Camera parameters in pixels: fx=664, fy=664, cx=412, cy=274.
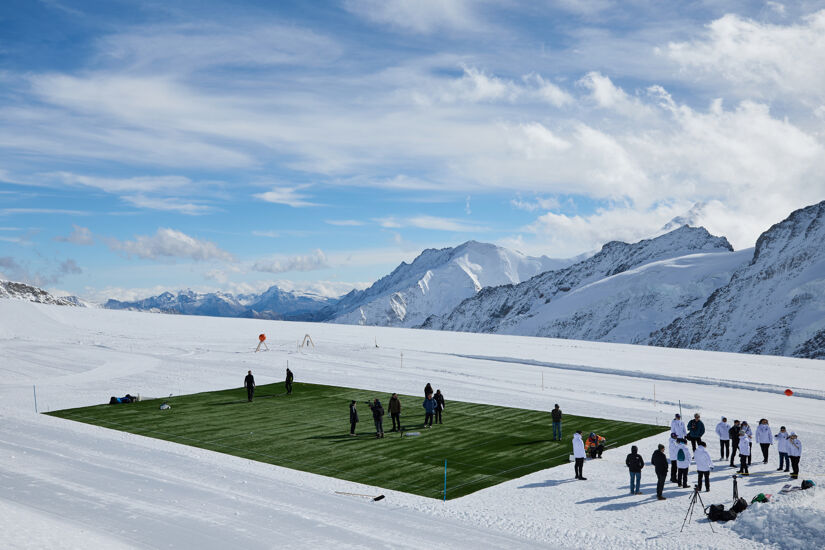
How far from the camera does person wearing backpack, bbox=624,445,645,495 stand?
20781mm

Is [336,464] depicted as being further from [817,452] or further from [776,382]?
[776,382]

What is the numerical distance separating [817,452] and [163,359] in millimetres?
48136

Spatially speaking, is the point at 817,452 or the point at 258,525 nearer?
the point at 258,525

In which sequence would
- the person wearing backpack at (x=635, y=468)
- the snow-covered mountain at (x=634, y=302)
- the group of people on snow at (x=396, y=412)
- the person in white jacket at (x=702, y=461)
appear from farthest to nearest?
the snow-covered mountain at (x=634, y=302) < the group of people on snow at (x=396, y=412) < the person in white jacket at (x=702, y=461) < the person wearing backpack at (x=635, y=468)

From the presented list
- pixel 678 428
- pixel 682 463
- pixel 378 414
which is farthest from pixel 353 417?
pixel 682 463

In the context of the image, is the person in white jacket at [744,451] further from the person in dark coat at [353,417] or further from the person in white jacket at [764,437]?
the person in dark coat at [353,417]

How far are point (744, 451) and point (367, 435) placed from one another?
1509cm

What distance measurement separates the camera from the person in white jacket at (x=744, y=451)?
23000 mm

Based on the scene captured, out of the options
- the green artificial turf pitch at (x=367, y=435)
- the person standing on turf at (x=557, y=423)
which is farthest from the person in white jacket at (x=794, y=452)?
the person standing on turf at (x=557, y=423)

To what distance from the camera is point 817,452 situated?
86.7 feet

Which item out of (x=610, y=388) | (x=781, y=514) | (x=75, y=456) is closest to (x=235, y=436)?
(x=75, y=456)

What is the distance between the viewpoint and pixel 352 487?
21922 millimetres

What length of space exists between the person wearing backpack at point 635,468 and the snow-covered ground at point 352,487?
418 millimetres

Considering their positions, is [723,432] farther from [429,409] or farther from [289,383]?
[289,383]
